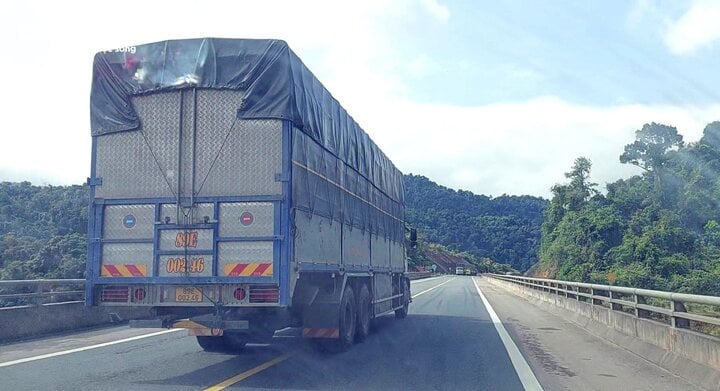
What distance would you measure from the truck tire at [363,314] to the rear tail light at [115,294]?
4.95m

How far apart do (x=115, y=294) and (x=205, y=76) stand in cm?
329

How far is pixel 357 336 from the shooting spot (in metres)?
13.6

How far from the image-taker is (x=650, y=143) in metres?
84.5

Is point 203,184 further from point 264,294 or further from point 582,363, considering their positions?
point 582,363

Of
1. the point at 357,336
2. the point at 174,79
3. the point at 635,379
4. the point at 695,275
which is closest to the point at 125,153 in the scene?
the point at 174,79

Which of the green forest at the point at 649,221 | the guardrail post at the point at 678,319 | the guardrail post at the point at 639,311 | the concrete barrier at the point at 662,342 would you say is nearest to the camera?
the concrete barrier at the point at 662,342

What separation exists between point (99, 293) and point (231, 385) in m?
2.45

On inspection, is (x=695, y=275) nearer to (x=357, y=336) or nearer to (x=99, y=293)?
(x=357, y=336)

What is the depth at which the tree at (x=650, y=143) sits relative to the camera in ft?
271

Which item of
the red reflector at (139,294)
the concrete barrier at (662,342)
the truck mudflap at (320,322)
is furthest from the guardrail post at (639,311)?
the red reflector at (139,294)

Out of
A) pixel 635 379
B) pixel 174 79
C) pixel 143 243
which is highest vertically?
pixel 174 79

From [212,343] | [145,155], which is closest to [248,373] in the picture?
[212,343]

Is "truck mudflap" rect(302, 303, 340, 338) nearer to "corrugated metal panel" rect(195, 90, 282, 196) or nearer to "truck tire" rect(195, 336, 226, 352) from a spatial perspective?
"truck tire" rect(195, 336, 226, 352)

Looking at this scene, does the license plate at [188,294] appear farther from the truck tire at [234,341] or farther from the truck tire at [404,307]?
the truck tire at [404,307]
